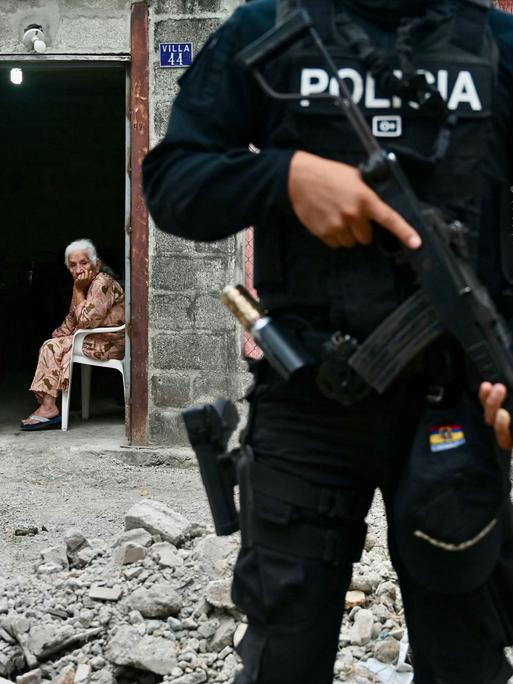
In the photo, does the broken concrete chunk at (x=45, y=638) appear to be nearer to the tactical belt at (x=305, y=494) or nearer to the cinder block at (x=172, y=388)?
the tactical belt at (x=305, y=494)

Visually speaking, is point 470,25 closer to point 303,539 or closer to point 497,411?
point 497,411

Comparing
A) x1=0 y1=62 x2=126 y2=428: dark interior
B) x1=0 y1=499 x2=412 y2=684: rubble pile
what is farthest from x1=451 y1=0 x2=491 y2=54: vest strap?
x1=0 y1=62 x2=126 y2=428: dark interior

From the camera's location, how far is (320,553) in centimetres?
165

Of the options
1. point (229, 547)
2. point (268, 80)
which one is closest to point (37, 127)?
point (229, 547)

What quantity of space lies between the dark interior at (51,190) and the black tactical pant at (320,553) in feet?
32.3

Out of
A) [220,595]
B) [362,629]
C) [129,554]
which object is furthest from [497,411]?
[129,554]

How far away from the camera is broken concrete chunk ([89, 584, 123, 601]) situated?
3.29 meters

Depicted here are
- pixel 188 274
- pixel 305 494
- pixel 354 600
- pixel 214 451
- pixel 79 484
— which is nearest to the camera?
pixel 305 494

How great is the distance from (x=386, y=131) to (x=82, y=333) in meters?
5.35

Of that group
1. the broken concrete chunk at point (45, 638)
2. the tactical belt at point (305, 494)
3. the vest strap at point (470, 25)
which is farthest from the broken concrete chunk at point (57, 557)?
the vest strap at point (470, 25)

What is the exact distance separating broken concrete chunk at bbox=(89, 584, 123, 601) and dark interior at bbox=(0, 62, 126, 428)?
819cm

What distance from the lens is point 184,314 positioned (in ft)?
19.3

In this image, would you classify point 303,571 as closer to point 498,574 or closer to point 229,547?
point 498,574

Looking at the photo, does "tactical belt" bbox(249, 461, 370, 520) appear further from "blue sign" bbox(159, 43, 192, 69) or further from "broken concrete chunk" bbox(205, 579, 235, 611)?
"blue sign" bbox(159, 43, 192, 69)
